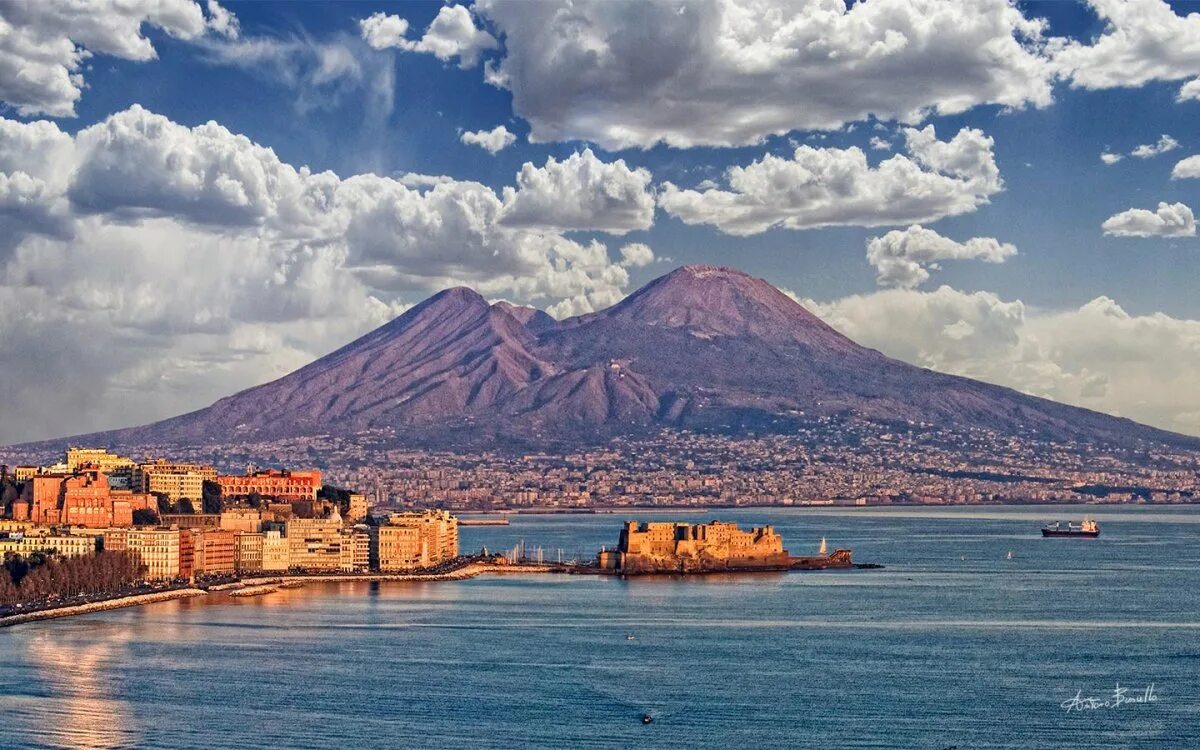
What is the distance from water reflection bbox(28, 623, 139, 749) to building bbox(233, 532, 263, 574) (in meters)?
44.7

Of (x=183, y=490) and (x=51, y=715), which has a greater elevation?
(x=183, y=490)

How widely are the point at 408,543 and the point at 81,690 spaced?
72.4 m

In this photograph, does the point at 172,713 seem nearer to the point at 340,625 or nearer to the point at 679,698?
the point at 679,698

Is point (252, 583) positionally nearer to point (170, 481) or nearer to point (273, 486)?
point (170, 481)

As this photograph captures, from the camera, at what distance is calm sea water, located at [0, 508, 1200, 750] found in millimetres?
59719

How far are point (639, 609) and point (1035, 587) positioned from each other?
30.9 meters

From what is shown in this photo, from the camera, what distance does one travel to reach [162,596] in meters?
108

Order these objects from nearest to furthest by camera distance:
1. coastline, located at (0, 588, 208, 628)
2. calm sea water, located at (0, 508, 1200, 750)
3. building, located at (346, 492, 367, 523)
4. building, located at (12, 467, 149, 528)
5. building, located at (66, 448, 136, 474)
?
calm sea water, located at (0, 508, 1200, 750), coastline, located at (0, 588, 208, 628), building, located at (12, 467, 149, 528), building, located at (66, 448, 136, 474), building, located at (346, 492, 367, 523)

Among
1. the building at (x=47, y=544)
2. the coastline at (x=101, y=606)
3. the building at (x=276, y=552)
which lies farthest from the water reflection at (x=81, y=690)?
the building at (x=276, y=552)

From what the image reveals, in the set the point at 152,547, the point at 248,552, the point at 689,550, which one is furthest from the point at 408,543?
the point at 152,547

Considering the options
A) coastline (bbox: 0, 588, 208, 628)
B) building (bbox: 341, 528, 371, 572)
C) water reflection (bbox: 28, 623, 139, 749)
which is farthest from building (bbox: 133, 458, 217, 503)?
water reflection (bbox: 28, 623, 139, 749)

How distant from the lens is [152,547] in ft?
399

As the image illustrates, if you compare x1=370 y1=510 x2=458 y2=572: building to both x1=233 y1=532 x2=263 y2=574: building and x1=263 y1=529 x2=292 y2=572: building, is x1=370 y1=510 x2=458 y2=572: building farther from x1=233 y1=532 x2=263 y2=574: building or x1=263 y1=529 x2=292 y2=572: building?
x1=233 y1=532 x2=263 y2=574: building

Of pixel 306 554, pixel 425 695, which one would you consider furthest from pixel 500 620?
pixel 306 554
